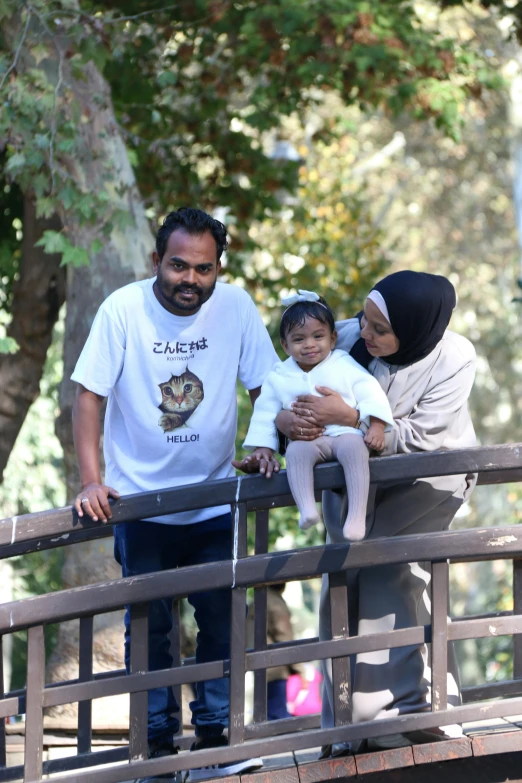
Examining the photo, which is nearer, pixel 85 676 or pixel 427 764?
pixel 427 764

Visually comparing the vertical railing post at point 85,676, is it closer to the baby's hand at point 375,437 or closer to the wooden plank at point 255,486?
the wooden plank at point 255,486

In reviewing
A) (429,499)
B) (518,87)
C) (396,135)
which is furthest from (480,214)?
(429,499)

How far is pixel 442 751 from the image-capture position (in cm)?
358

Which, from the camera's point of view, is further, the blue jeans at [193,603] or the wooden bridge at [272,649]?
the blue jeans at [193,603]

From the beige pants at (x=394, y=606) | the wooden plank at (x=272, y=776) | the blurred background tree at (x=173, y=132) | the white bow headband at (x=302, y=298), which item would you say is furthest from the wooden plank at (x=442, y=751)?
the blurred background tree at (x=173, y=132)

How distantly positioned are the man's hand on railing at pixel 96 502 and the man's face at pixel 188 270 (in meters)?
0.68

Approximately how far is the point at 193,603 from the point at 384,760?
2.79 ft

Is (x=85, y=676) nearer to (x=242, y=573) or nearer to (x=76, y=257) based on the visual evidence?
(x=242, y=573)

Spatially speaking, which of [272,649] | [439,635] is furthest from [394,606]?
[272,649]

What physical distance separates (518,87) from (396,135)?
7.04 m

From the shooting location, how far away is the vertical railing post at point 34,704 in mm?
3467

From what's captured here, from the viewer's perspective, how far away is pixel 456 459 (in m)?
3.56

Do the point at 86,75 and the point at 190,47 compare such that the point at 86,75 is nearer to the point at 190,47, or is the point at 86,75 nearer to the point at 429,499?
the point at 190,47

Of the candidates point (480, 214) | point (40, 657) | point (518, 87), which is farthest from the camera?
point (480, 214)
